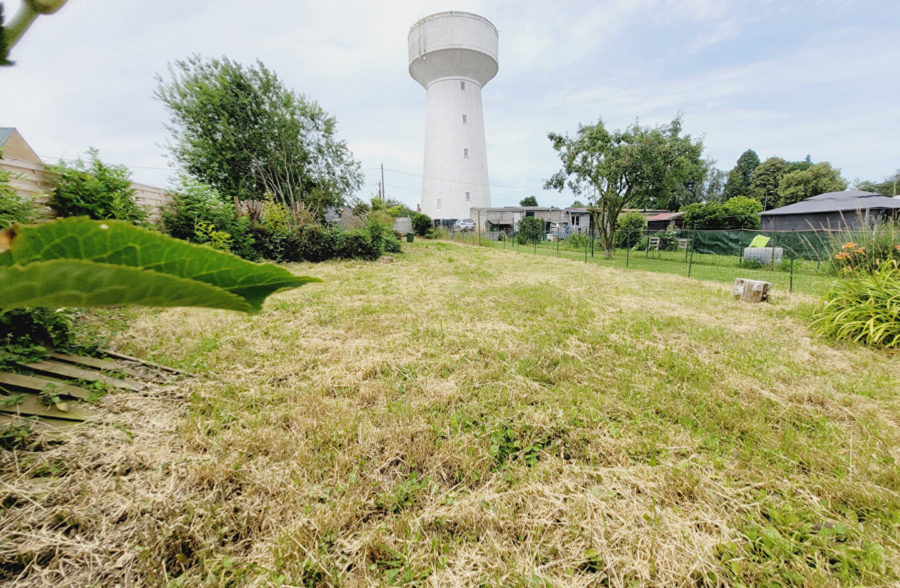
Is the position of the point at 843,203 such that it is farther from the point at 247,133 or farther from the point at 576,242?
the point at 247,133

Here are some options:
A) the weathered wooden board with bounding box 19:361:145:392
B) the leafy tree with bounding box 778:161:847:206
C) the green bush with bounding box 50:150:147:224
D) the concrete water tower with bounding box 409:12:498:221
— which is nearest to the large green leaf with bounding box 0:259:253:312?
the weathered wooden board with bounding box 19:361:145:392

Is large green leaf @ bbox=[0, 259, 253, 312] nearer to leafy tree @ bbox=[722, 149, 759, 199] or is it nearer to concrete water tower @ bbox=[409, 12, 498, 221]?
concrete water tower @ bbox=[409, 12, 498, 221]

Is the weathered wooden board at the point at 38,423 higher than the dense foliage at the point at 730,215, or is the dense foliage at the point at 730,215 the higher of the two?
the dense foliage at the point at 730,215

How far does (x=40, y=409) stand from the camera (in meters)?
1.84

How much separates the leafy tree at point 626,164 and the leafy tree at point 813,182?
23.3m

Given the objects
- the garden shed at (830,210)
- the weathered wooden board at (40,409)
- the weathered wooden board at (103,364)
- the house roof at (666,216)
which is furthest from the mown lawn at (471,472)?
the house roof at (666,216)

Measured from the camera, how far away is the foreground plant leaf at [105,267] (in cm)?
31

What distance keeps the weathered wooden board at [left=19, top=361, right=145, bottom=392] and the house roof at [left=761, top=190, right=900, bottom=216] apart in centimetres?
2290

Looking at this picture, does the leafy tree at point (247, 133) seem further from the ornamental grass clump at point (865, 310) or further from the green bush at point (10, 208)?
the ornamental grass clump at point (865, 310)

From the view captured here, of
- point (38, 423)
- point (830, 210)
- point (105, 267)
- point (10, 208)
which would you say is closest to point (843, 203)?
point (830, 210)

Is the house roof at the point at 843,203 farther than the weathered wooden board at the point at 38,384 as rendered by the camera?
Yes

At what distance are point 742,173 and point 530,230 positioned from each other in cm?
2892

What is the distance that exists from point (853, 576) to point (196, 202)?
9103 millimetres

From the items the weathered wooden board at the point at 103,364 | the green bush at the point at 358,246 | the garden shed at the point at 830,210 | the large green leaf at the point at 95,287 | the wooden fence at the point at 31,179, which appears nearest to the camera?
the large green leaf at the point at 95,287
